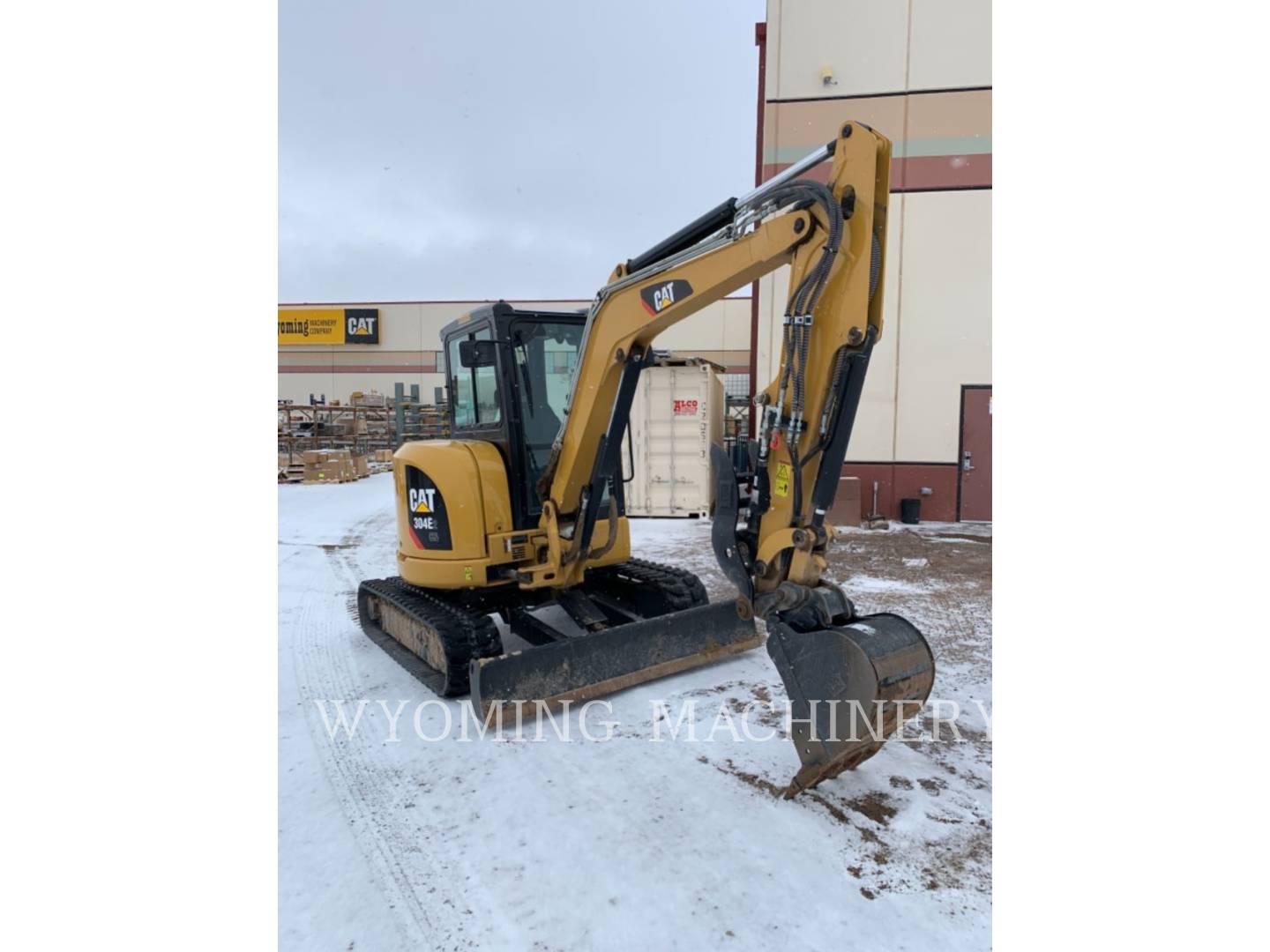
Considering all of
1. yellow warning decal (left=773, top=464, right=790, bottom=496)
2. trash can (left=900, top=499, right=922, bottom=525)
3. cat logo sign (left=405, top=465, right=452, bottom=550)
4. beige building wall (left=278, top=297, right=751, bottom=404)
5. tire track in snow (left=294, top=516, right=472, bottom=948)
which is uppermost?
beige building wall (left=278, top=297, right=751, bottom=404)

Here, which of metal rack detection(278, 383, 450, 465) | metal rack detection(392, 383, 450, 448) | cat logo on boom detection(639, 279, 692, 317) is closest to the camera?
cat logo on boom detection(639, 279, 692, 317)

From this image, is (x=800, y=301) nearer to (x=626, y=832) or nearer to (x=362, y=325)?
(x=626, y=832)

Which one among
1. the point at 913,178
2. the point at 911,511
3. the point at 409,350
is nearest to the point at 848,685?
the point at 911,511

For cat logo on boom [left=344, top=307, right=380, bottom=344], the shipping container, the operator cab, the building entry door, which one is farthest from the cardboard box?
cat logo on boom [left=344, top=307, right=380, bottom=344]

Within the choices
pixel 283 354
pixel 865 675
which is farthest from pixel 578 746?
pixel 283 354

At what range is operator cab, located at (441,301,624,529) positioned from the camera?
4.59 metres

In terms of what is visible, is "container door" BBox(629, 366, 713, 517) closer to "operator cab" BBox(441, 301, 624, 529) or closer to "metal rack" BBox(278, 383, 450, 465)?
"operator cab" BBox(441, 301, 624, 529)

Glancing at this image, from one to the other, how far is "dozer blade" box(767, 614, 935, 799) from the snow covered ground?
0.83 feet

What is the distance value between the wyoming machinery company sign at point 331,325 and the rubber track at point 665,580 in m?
26.5

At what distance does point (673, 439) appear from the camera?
472 inches

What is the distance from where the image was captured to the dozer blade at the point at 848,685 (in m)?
2.84

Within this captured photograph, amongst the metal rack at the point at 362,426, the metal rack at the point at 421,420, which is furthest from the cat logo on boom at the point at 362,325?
the metal rack at the point at 421,420

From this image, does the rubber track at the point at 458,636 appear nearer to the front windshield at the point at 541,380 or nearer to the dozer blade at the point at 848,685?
the front windshield at the point at 541,380

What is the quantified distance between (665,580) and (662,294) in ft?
7.44
